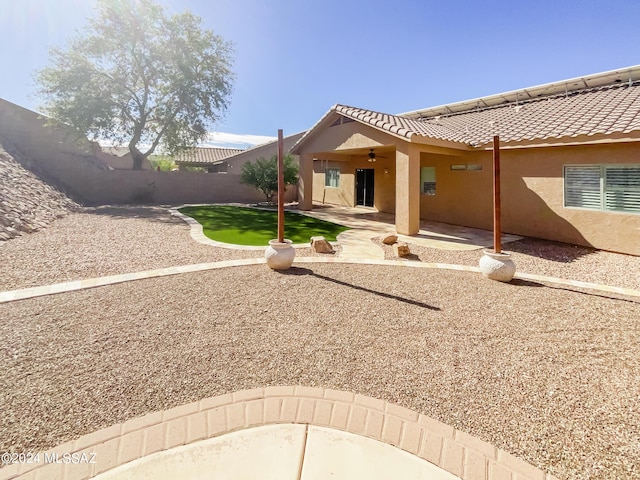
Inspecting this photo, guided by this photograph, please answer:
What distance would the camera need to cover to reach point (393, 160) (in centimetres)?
1917

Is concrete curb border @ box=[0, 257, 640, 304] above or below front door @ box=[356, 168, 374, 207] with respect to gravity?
below

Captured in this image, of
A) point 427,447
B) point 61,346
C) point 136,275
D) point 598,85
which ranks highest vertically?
point 598,85

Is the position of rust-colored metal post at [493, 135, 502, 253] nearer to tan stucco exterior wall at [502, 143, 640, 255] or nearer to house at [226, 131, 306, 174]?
tan stucco exterior wall at [502, 143, 640, 255]

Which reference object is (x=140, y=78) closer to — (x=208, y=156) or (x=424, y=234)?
(x=208, y=156)

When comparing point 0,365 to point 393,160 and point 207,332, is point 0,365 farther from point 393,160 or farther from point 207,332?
point 393,160

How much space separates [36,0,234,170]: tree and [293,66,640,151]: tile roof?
1376cm

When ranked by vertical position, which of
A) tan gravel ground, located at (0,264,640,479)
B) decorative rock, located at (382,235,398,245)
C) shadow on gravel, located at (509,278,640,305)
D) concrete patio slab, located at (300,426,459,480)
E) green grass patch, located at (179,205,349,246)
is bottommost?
concrete patio slab, located at (300,426,459,480)

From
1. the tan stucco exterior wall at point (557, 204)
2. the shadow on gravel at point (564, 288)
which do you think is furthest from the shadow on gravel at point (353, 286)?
the tan stucco exterior wall at point (557, 204)

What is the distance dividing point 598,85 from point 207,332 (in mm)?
19115

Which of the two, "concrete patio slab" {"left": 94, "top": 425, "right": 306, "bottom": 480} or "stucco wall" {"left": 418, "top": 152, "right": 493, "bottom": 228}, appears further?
"stucco wall" {"left": 418, "top": 152, "right": 493, "bottom": 228}

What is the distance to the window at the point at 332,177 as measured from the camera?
24038 mm

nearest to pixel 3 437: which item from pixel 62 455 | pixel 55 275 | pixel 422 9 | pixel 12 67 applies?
pixel 62 455

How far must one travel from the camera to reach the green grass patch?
12.0 meters

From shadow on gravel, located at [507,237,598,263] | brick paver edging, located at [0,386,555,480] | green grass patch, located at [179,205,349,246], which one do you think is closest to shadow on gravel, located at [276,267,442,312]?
brick paver edging, located at [0,386,555,480]
